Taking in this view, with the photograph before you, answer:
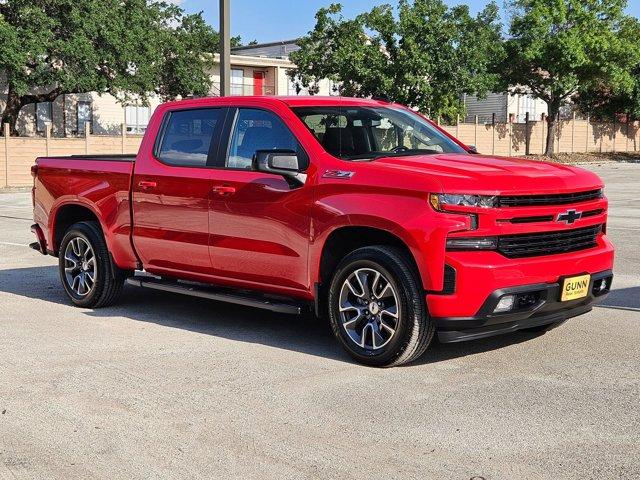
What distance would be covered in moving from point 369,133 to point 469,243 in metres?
1.67

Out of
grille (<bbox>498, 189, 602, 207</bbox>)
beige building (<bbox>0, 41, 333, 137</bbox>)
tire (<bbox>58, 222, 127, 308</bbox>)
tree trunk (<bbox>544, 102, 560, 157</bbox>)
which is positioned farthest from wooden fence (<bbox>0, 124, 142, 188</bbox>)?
grille (<bbox>498, 189, 602, 207</bbox>)

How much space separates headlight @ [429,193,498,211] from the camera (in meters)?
5.69

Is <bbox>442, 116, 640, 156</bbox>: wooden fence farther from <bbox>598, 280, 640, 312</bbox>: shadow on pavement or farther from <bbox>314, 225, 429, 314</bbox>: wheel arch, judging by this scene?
<bbox>314, 225, 429, 314</bbox>: wheel arch

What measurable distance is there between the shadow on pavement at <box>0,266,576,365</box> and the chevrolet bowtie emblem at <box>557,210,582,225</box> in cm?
115

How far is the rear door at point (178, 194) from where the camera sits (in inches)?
287

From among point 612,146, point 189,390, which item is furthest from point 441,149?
point 612,146

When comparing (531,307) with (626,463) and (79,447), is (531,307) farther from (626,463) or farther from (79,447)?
(79,447)

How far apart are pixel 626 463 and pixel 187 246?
13.6 ft

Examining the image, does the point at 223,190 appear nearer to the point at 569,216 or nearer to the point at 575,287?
the point at 569,216

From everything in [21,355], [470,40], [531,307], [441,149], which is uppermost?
[470,40]

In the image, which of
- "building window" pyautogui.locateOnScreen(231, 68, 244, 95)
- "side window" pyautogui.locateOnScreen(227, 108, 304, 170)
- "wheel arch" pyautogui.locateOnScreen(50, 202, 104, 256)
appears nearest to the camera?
"side window" pyautogui.locateOnScreen(227, 108, 304, 170)

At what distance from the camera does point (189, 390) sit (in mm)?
5629

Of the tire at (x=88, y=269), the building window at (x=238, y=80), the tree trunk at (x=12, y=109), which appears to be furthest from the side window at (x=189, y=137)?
the building window at (x=238, y=80)

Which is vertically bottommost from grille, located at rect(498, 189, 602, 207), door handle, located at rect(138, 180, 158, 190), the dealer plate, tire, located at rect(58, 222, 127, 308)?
tire, located at rect(58, 222, 127, 308)
